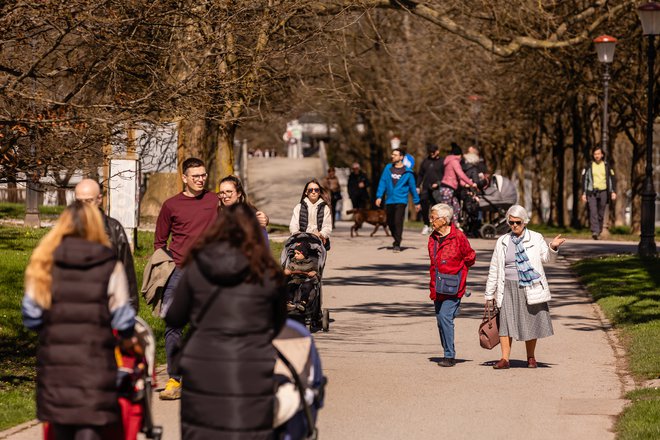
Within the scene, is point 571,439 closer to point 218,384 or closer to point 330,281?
point 218,384

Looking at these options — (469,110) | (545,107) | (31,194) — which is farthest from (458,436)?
(469,110)

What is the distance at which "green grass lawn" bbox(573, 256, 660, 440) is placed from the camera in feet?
31.3

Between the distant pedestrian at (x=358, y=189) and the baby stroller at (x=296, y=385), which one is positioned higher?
the distant pedestrian at (x=358, y=189)

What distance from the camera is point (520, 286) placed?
40.1 feet

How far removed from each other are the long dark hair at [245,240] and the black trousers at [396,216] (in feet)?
57.3

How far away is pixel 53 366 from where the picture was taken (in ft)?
20.9

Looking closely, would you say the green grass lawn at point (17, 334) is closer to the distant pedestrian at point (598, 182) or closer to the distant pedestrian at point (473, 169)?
the distant pedestrian at point (473, 169)

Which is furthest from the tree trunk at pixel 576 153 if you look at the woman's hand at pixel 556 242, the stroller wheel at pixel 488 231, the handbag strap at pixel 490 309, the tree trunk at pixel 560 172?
the woman's hand at pixel 556 242

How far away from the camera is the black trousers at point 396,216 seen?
23.9 m

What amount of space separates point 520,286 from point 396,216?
11864 mm

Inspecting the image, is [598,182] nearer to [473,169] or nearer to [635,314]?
[473,169]

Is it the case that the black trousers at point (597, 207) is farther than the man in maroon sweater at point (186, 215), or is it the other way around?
the black trousers at point (597, 207)

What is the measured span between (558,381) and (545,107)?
29.6 metres

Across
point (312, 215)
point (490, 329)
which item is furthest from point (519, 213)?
point (312, 215)
